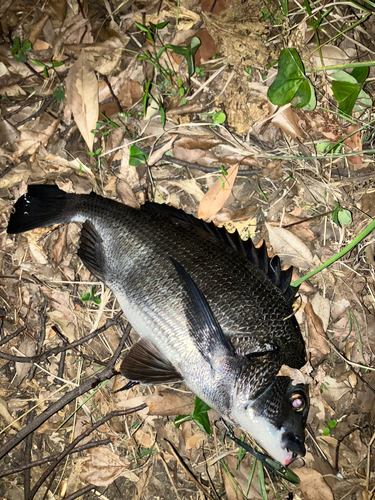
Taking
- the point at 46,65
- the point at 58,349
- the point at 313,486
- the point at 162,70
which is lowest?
the point at 313,486

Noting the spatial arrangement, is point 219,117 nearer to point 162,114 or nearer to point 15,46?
point 162,114

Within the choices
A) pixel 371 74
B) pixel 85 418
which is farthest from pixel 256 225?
pixel 85 418

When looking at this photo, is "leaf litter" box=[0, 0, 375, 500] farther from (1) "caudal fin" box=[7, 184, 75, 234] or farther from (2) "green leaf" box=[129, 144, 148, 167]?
(1) "caudal fin" box=[7, 184, 75, 234]

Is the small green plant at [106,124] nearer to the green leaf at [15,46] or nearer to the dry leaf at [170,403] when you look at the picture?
the green leaf at [15,46]

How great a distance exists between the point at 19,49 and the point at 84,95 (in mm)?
870

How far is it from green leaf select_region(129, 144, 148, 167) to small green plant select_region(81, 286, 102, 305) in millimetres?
1177

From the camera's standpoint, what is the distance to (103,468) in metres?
3.02

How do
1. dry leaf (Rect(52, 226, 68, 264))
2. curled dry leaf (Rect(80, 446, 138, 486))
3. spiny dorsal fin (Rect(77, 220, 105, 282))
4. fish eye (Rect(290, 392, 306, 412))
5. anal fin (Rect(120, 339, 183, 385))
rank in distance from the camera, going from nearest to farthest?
fish eye (Rect(290, 392, 306, 412))
anal fin (Rect(120, 339, 183, 385))
spiny dorsal fin (Rect(77, 220, 105, 282))
curled dry leaf (Rect(80, 446, 138, 486))
dry leaf (Rect(52, 226, 68, 264))

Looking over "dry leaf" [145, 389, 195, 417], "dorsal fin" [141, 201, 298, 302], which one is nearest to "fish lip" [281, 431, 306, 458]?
"dorsal fin" [141, 201, 298, 302]

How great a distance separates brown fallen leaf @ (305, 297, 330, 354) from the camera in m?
2.88

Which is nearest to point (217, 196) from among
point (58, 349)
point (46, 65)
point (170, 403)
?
point (170, 403)

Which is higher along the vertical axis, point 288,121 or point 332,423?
point 288,121

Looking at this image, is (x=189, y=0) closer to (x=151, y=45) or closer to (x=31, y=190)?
(x=151, y=45)

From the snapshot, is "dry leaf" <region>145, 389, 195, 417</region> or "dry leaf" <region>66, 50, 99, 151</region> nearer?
"dry leaf" <region>145, 389, 195, 417</region>
